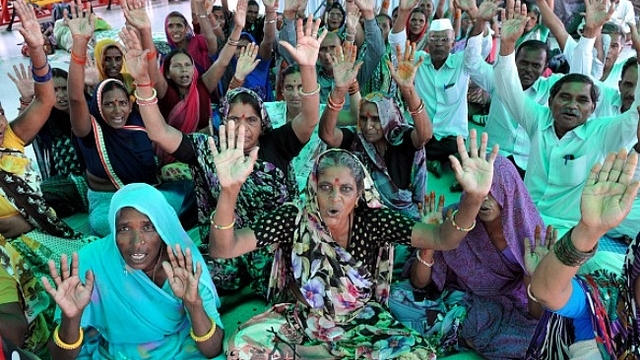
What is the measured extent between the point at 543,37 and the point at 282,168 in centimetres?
353

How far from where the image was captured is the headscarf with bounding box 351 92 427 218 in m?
2.84

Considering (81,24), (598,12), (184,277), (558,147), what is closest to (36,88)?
(81,24)

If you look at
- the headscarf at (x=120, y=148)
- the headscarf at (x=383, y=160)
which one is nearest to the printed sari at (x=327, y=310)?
the headscarf at (x=383, y=160)

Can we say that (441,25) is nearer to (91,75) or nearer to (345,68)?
(345,68)

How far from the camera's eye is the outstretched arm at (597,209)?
1.34 m

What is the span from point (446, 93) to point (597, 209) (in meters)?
2.77

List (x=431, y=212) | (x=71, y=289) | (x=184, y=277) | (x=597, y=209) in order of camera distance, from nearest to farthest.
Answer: (x=597, y=209), (x=71, y=289), (x=184, y=277), (x=431, y=212)

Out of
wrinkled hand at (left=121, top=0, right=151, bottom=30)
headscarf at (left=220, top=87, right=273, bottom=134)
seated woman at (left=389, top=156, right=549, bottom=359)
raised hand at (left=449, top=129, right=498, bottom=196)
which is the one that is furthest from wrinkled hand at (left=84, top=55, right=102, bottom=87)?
raised hand at (left=449, top=129, right=498, bottom=196)

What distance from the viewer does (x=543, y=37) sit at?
16.7 ft

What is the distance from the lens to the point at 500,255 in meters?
2.17

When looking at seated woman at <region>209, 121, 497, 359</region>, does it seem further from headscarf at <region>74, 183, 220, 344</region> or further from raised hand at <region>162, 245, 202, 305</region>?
headscarf at <region>74, 183, 220, 344</region>

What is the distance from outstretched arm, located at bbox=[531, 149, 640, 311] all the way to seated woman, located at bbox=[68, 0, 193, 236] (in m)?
2.19

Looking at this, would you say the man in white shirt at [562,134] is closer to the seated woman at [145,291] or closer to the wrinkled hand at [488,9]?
the wrinkled hand at [488,9]

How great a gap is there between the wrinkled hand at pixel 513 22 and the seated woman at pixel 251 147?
112 cm
